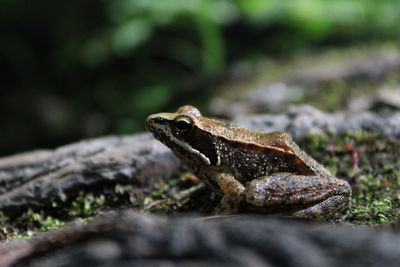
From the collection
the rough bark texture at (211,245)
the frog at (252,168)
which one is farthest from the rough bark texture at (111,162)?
the rough bark texture at (211,245)

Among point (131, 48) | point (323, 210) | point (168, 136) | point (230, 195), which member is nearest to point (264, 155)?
point (230, 195)

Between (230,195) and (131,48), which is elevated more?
(131,48)

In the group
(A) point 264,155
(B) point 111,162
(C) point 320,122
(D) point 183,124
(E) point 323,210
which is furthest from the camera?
(C) point 320,122

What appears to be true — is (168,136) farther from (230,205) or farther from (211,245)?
(211,245)

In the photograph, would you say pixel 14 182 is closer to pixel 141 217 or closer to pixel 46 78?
pixel 141 217

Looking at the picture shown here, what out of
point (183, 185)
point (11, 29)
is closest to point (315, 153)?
point (183, 185)

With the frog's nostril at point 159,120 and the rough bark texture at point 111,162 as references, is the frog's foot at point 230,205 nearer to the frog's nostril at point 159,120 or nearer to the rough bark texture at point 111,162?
the frog's nostril at point 159,120
